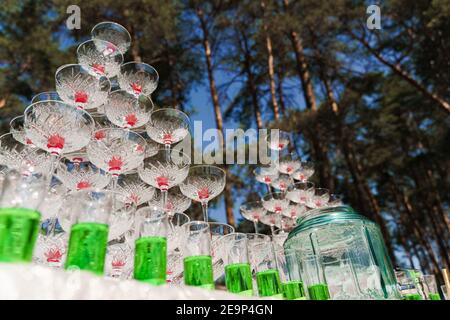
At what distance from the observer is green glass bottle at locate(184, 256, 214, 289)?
733mm

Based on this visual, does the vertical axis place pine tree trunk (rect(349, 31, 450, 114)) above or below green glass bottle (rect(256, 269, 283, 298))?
above

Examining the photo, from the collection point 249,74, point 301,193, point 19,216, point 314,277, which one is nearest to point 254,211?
point 301,193

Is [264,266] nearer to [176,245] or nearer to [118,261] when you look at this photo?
[176,245]

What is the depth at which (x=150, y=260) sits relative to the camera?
0.65 meters

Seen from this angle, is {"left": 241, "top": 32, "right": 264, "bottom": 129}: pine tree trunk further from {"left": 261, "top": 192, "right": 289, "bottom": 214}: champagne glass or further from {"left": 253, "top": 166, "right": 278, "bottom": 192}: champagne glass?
{"left": 261, "top": 192, "right": 289, "bottom": 214}: champagne glass

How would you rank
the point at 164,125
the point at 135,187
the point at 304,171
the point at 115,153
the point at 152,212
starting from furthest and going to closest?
the point at 304,171, the point at 164,125, the point at 135,187, the point at 115,153, the point at 152,212

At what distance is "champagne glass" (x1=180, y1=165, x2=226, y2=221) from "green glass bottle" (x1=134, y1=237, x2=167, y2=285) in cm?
55

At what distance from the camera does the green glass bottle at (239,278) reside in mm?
807

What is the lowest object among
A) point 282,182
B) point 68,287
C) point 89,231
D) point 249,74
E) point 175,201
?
point 68,287

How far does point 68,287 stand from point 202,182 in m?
0.77

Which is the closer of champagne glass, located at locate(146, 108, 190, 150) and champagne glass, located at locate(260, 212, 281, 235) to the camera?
champagne glass, located at locate(146, 108, 190, 150)

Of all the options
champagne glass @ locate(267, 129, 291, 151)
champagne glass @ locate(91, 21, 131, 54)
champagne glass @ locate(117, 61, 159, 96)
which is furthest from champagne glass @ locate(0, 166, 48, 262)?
champagne glass @ locate(267, 129, 291, 151)

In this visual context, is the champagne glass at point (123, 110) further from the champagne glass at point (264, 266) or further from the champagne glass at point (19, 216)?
the champagne glass at point (19, 216)

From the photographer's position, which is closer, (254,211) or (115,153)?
(115,153)
